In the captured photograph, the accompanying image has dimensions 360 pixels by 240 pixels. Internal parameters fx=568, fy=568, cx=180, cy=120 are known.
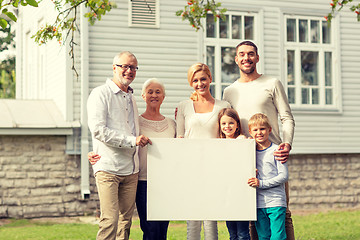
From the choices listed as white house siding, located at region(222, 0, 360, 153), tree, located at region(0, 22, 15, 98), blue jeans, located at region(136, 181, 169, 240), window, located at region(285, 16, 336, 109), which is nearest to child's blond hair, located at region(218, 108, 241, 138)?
blue jeans, located at region(136, 181, 169, 240)

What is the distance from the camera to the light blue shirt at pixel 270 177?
14.9ft

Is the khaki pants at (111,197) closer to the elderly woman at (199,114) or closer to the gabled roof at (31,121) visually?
the elderly woman at (199,114)

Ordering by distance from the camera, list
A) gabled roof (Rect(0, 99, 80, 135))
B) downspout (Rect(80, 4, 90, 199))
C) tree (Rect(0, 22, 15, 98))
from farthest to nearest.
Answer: tree (Rect(0, 22, 15, 98)), downspout (Rect(80, 4, 90, 199)), gabled roof (Rect(0, 99, 80, 135))

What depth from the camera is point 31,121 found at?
35.3ft

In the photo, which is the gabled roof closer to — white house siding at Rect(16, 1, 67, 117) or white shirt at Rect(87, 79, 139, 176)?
white house siding at Rect(16, 1, 67, 117)

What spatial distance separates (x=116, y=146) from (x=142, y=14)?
7.46 m

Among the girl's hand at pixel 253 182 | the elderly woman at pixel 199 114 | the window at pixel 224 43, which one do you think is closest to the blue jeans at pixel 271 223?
the girl's hand at pixel 253 182

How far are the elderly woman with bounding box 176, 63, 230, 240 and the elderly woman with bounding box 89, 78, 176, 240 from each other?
152 millimetres

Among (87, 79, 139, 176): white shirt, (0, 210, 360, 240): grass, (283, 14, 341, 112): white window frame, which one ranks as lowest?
(0, 210, 360, 240): grass

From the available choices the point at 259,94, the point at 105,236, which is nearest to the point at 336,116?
the point at 259,94

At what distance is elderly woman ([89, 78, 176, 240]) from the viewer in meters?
4.85

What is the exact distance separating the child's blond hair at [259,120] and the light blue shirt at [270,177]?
222 mm

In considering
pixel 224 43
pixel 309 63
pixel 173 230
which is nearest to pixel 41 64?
pixel 224 43

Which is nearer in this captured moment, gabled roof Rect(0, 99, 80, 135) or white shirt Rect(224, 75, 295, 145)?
white shirt Rect(224, 75, 295, 145)
